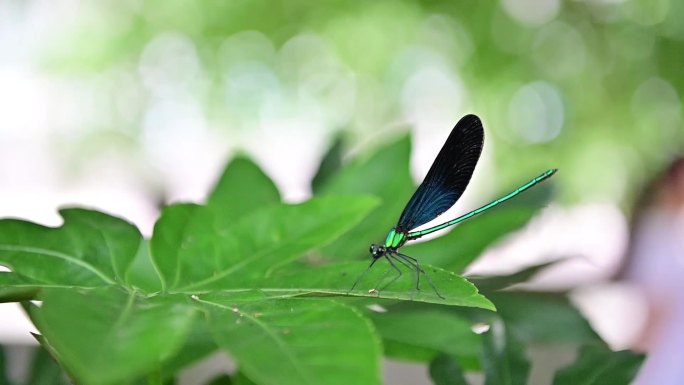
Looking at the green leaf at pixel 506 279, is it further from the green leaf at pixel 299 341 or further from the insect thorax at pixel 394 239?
the green leaf at pixel 299 341

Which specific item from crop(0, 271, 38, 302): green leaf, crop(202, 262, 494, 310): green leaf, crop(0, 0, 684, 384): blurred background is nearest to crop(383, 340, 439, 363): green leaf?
crop(202, 262, 494, 310): green leaf

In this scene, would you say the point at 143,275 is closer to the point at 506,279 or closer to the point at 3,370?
the point at 3,370

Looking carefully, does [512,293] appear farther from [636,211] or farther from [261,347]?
[636,211]

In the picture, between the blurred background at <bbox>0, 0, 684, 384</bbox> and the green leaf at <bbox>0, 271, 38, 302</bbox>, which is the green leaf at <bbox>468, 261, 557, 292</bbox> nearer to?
the green leaf at <bbox>0, 271, 38, 302</bbox>

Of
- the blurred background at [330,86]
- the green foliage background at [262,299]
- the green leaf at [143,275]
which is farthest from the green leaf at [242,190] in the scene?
the blurred background at [330,86]

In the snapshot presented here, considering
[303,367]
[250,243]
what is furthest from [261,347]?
[250,243]

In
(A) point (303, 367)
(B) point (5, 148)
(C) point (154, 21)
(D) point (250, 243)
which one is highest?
(C) point (154, 21)
